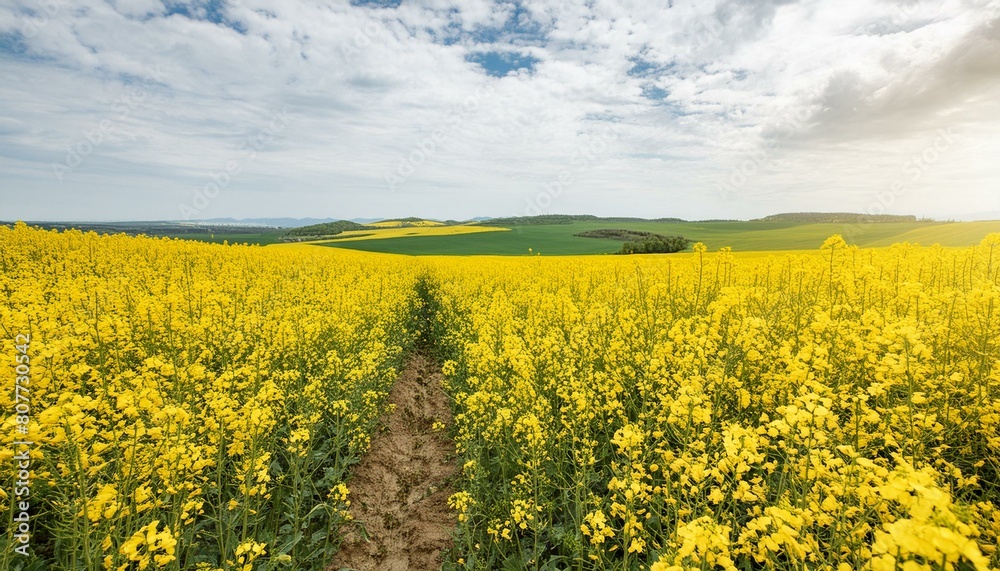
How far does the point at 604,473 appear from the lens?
4.66 meters

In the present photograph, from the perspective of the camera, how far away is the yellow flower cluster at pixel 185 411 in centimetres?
255

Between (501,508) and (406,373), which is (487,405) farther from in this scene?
(406,373)

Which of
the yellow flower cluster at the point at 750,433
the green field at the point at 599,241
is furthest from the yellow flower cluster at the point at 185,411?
the green field at the point at 599,241

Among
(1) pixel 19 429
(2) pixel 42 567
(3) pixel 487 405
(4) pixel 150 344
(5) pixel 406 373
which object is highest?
(1) pixel 19 429

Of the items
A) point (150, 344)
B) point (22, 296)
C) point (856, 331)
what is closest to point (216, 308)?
point (150, 344)

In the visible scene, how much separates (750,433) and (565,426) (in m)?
2.37

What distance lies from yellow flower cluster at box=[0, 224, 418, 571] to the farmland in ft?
0.15

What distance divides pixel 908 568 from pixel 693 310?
6.94 m

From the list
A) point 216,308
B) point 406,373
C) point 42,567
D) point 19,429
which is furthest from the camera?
point 406,373

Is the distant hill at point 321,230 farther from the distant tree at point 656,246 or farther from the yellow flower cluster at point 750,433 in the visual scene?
the yellow flower cluster at point 750,433

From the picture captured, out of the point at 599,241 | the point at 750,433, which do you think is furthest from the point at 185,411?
the point at 599,241

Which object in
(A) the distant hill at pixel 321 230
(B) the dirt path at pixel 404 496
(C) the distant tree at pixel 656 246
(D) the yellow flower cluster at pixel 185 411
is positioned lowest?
(B) the dirt path at pixel 404 496

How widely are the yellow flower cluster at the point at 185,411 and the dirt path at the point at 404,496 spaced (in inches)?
13.1

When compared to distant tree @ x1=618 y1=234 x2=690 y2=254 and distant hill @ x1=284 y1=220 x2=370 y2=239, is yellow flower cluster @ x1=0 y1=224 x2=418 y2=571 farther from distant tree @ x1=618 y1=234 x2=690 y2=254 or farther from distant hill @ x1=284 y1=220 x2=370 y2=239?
distant hill @ x1=284 y1=220 x2=370 y2=239
